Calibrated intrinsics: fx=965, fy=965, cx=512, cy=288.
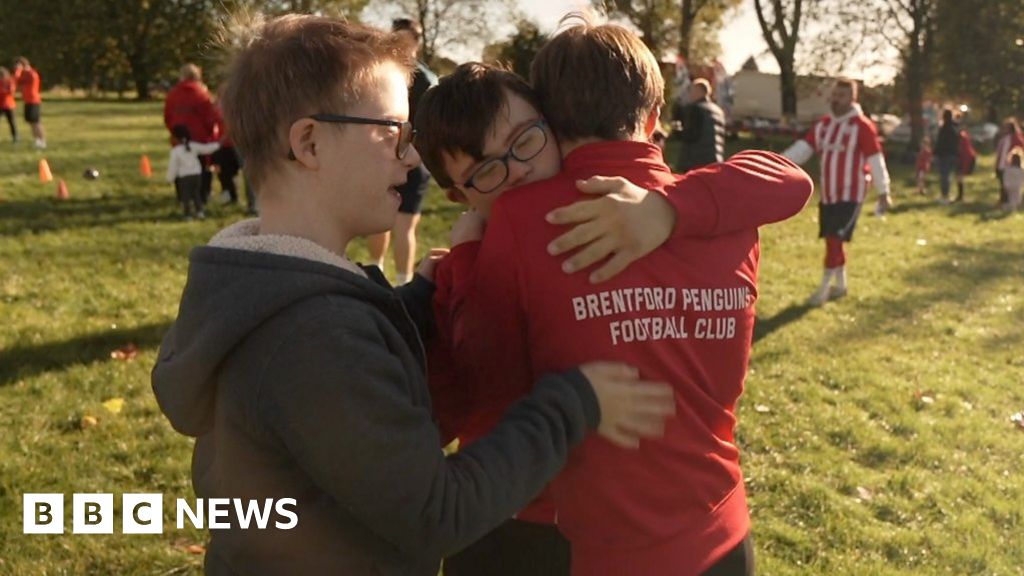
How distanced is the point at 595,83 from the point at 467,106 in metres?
0.25

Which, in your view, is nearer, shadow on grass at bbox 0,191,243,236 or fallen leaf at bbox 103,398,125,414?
fallen leaf at bbox 103,398,125,414

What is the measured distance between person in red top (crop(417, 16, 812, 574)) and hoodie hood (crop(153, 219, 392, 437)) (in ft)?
0.90

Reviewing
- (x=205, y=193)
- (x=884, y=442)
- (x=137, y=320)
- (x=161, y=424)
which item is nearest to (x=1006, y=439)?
(x=884, y=442)

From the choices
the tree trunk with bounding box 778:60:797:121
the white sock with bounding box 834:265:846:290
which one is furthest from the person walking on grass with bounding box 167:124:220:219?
the tree trunk with bounding box 778:60:797:121

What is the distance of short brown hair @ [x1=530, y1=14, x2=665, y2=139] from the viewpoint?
1.81 meters

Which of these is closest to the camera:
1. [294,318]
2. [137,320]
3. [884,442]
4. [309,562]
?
[294,318]

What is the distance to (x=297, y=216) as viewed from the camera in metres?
1.67

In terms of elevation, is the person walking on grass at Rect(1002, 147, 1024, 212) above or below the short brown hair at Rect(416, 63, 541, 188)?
below

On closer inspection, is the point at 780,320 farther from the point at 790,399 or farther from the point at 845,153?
the point at 790,399

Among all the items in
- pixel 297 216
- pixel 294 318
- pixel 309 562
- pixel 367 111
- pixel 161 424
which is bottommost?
pixel 161 424

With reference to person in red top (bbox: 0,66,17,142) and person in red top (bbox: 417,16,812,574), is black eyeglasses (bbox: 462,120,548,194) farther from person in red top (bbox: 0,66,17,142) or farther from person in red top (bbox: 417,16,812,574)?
person in red top (bbox: 0,66,17,142)

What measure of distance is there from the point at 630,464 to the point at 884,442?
4.46 meters

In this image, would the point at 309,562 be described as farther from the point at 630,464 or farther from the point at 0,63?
the point at 0,63

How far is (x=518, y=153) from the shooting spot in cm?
185
